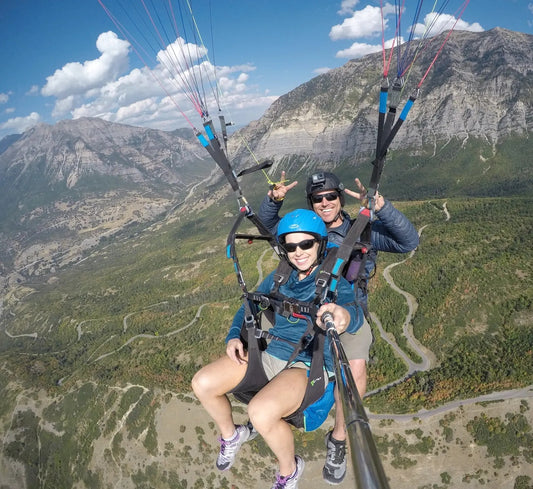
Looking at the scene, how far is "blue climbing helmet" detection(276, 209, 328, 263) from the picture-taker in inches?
268

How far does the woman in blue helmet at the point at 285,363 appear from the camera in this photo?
20.8 feet

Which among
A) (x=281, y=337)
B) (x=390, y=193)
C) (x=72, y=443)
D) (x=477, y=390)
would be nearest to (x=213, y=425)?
(x=72, y=443)

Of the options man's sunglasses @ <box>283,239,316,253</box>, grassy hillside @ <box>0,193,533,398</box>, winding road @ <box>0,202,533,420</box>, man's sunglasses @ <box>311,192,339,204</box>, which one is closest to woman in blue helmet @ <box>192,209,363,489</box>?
man's sunglasses @ <box>283,239,316,253</box>

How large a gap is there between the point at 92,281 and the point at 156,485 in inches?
6208

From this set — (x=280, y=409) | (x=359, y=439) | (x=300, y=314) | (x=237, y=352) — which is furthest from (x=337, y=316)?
(x=237, y=352)

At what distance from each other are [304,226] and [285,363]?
308 centimetres

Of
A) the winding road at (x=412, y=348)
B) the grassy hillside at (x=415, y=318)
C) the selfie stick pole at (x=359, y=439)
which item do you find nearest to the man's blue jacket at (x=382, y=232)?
the selfie stick pole at (x=359, y=439)

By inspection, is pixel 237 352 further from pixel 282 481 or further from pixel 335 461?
pixel 335 461

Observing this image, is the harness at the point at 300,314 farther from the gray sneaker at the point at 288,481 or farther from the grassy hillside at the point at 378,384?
the grassy hillside at the point at 378,384

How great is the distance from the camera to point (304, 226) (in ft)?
22.3

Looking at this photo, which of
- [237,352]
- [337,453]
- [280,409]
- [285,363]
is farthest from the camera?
[337,453]

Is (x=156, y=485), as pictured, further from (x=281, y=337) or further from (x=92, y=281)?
(x=92, y=281)

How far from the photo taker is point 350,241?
617 cm

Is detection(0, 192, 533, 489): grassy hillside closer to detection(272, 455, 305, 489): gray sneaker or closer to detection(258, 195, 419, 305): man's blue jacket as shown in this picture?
detection(272, 455, 305, 489): gray sneaker
